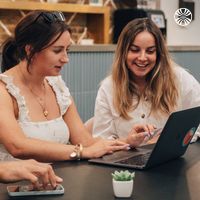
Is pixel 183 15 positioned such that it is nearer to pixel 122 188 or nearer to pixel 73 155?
pixel 73 155

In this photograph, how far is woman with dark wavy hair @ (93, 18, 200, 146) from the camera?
92.9 inches

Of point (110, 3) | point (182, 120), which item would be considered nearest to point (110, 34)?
point (110, 3)

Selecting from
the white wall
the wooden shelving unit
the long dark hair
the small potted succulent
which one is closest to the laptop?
the small potted succulent

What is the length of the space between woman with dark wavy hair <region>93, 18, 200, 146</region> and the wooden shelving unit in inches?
90.5

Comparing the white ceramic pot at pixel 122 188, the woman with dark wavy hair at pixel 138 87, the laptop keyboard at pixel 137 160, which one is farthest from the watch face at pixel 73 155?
the woman with dark wavy hair at pixel 138 87

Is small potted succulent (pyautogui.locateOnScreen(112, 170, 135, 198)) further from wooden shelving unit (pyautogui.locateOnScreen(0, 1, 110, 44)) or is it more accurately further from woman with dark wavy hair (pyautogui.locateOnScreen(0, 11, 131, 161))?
wooden shelving unit (pyautogui.locateOnScreen(0, 1, 110, 44))

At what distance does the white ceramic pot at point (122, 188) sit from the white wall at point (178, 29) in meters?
4.68

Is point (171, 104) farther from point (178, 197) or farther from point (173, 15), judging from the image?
point (173, 15)

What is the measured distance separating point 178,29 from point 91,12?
4.46ft

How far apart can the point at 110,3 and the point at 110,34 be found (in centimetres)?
33

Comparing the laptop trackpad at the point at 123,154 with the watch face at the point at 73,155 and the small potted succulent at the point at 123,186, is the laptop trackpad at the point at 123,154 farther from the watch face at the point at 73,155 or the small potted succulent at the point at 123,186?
the small potted succulent at the point at 123,186

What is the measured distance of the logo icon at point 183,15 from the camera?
236 inches

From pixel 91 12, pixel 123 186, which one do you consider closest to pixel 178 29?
pixel 91 12

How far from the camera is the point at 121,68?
2.40 meters
